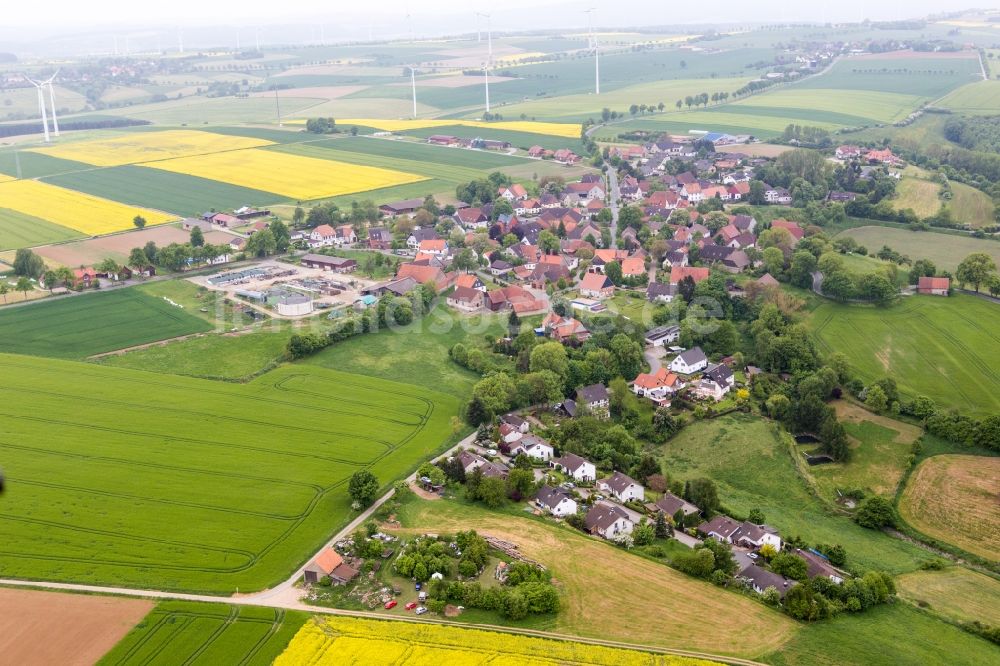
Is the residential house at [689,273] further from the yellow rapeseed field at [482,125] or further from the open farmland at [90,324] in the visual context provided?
the yellow rapeseed field at [482,125]

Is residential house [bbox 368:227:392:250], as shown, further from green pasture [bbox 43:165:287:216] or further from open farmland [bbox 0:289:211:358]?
open farmland [bbox 0:289:211:358]

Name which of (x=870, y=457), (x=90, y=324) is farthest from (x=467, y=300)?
(x=870, y=457)

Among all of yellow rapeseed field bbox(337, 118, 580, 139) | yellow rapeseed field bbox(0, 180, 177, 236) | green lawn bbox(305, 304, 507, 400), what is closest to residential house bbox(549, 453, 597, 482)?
green lawn bbox(305, 304, 507, 400)

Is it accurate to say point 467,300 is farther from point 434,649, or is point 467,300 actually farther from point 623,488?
point 434,649

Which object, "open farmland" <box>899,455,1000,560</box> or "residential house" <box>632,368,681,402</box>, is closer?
"open farmland" <box>899,455,1000,560</box>

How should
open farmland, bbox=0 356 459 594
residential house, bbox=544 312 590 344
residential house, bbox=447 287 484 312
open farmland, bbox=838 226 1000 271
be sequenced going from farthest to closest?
open farmland, bbox=838 226 1000 271 → residential house, bbox=447 287 484 312 → residential house, bbox=544 312 590 344 → open farmland, bbox=0 356 459 594

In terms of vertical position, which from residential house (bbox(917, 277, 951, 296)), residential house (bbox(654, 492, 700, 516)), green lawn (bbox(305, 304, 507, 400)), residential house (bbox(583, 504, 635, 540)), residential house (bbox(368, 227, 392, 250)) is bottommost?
residential house (bbox(654, 492, 700, 516))

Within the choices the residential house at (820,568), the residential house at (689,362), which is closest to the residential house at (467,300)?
the residential house at (689,362)
